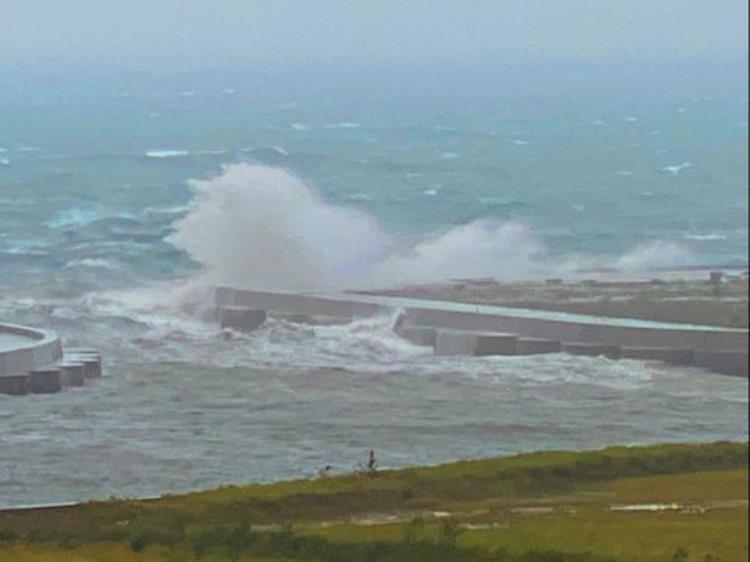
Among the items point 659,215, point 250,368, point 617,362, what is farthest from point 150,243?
point 659,215

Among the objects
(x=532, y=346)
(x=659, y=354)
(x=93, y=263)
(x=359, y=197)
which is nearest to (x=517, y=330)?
(x=532, y=346)

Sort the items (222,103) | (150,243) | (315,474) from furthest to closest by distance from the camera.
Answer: (222,103) < (150,243) < (315,474)

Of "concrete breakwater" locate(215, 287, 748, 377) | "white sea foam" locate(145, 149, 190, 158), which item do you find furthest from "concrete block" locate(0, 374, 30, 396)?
"concrete breakwater" locate(215, 287, 748, 377)

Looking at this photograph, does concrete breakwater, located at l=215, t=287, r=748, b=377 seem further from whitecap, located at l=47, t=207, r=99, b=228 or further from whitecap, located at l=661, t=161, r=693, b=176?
whitecap, located at l=661, t=161, r=693, b=176

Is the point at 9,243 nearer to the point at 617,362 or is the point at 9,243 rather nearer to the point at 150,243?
→ the point at 150,243

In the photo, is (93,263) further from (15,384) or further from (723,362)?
(723,362)
